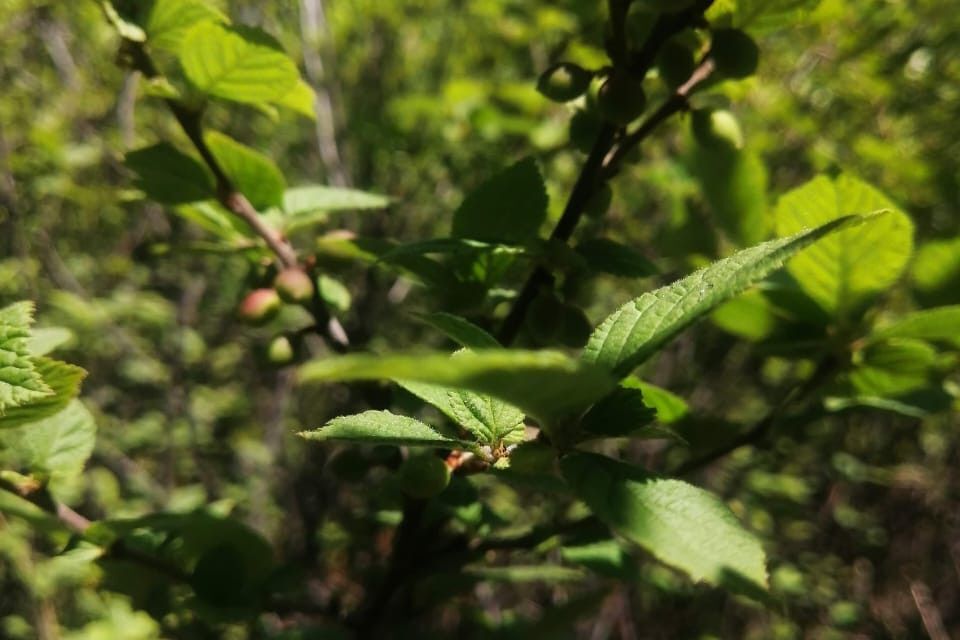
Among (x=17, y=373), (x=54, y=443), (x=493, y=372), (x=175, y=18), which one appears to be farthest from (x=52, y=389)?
(x=493, y=372)

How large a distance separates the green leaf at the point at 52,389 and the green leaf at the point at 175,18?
0.31m

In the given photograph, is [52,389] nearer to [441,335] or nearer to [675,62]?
[675,62]

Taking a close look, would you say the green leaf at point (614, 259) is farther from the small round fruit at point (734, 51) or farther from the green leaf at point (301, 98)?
the green leaf at point (301, 98)

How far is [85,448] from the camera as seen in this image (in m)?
0.87

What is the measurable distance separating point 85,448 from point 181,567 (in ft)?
0.66

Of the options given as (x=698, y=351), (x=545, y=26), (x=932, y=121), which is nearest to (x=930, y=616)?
(x=698, y=351)

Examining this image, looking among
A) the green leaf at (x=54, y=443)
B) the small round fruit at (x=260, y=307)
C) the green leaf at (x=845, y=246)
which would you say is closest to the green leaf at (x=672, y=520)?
the green leaf at (x=845, y=246)

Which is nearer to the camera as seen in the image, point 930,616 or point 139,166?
point 139,166

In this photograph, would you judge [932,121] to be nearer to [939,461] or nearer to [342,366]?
[939,461]

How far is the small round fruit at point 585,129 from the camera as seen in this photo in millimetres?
795

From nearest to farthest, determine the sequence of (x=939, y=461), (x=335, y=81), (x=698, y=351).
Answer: (x=698, y=351), (x=335, y=81), (x=939, y=461)

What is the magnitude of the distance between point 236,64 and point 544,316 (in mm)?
364

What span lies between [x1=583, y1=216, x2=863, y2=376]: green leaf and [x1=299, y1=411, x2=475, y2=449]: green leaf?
0.11 m

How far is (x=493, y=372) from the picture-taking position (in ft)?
1.04
